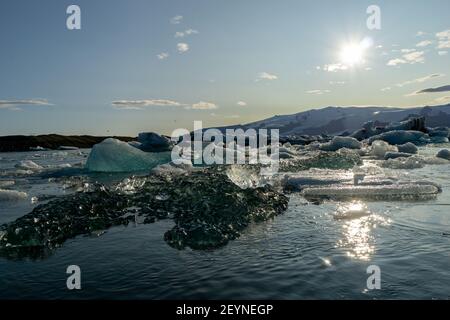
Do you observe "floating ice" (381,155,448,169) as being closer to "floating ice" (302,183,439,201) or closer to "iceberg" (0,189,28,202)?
"floating ice" (302,183,439,201)

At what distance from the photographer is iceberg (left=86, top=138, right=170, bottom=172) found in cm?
1669

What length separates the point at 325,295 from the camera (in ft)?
11.8

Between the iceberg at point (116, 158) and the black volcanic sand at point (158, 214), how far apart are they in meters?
7.73

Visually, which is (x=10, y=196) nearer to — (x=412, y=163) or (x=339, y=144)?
(x=412, y=163)

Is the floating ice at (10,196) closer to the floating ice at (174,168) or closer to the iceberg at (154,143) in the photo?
the floating ice at (174,168)

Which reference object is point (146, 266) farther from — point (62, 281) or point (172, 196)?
point (172, 196)

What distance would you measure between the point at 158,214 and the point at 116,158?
10.3 metres

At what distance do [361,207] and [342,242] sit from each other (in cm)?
279

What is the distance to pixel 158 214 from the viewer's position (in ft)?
23.9

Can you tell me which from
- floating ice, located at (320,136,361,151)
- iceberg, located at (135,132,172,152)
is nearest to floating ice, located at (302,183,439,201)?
iceberg, located at (135,132,172,152)

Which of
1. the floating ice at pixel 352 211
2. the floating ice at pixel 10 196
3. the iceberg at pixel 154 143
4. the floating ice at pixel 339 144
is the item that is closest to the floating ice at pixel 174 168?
the floating ice at pixel 10 196

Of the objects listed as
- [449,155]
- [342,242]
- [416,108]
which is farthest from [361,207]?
[416,108]

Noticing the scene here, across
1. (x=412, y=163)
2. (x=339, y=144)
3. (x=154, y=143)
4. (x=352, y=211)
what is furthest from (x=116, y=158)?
(x=339, y=144)

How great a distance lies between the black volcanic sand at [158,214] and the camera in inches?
214
